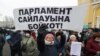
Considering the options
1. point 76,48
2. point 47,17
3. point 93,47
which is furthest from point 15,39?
point 76,48

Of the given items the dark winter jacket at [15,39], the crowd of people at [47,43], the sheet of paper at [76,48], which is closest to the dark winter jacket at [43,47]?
the crowd of people at [47,43]

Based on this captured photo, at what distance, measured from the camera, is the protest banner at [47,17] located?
30.6ft

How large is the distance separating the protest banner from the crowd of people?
0.39m

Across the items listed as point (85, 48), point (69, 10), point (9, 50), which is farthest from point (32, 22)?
point (9, 50)

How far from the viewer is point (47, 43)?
8.09 meters

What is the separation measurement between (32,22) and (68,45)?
1261 millimetres

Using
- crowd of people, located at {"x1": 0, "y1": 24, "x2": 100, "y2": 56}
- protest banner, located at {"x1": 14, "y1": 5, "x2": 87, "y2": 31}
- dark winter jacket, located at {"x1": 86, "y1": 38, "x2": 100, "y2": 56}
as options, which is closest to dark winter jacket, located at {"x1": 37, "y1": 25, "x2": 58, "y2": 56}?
crowd of people, located at {"x1": 0, "y1": 24, "x2": 100, "y2": 56}

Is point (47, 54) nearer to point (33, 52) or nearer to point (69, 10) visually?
point (69, 10)

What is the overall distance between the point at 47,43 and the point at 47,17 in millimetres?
1409

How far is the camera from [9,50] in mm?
13094

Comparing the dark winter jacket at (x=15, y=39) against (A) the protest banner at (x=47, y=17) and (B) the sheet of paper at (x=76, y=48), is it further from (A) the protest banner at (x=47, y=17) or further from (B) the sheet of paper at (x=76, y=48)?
(B) the sheet of paper at (x=76, y=48)

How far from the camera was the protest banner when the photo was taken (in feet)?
30.6

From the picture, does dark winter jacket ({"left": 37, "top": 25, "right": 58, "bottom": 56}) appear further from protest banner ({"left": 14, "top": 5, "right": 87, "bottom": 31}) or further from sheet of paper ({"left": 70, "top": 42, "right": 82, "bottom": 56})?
protest banner ({"left": 14, "top": 5, "right": 87, "bottom": 31})

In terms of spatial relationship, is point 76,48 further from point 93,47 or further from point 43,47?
point 43,47
